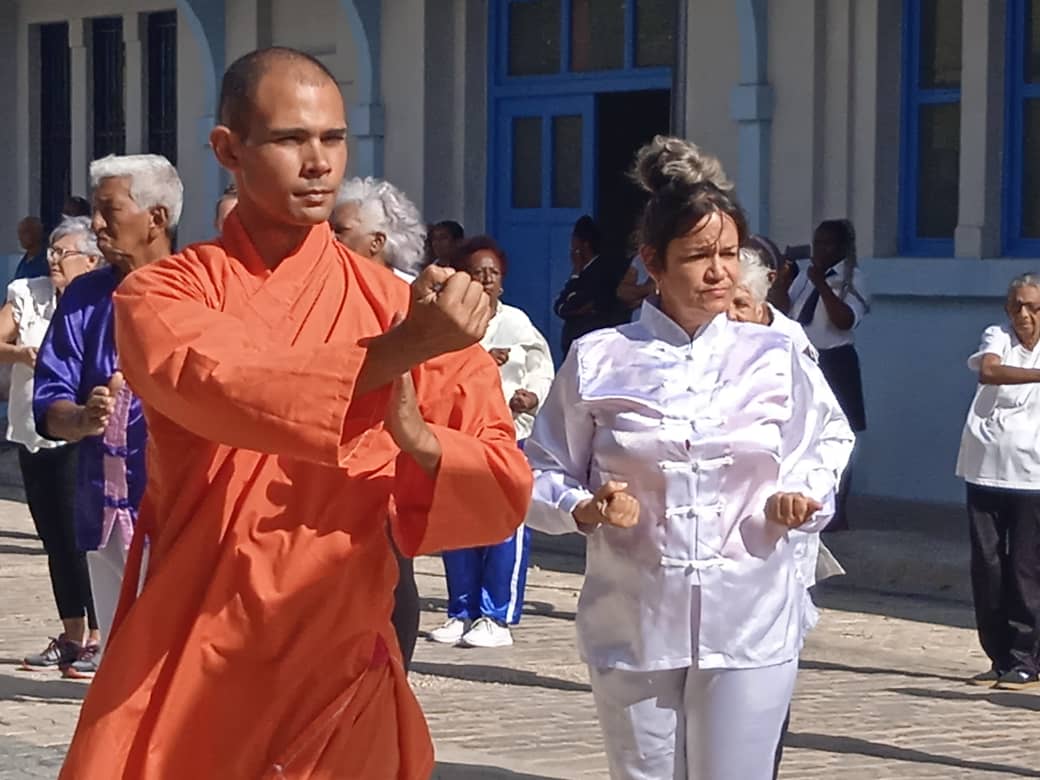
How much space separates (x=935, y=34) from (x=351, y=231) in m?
6.60

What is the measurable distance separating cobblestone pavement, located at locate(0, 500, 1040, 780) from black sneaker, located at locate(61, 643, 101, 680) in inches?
3.4

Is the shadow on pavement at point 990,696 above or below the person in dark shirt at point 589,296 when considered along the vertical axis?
below

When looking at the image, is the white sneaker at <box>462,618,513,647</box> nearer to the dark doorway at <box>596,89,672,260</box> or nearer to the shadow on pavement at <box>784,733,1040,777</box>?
the shadow on pavement at <box>784,733,1040,777</box>

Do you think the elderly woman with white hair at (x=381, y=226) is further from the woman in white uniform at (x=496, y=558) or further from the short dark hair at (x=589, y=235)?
the short dark hair at (x=589, y=235)

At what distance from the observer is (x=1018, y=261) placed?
13.2 meters

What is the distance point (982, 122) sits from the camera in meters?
13.4

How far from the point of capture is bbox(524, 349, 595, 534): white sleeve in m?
4.93

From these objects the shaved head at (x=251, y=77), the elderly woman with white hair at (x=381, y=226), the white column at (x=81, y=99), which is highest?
the white column at (x=81, y=99)

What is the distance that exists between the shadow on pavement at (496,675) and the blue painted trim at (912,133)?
5.49 m

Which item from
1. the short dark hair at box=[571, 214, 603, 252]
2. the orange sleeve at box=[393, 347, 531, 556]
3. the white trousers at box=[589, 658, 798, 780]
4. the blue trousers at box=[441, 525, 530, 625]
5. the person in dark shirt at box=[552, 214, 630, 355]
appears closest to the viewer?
the orange sleeve at box=[393, 347, 531, 556]

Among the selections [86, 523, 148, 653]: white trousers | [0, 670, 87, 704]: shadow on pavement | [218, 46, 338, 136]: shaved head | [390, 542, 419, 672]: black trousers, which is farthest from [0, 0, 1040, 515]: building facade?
[218, 46, 338, 136]: shaved head

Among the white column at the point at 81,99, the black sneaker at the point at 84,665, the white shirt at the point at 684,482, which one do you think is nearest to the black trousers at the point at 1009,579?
the black sneaker at the point at 84,665

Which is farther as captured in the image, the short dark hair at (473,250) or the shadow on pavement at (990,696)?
the short dark hair at (473,250)

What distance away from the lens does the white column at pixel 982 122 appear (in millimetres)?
13352
